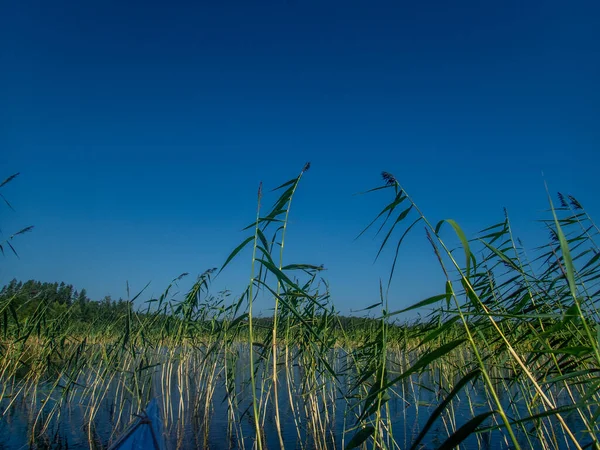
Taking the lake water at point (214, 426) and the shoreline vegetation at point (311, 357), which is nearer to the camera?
the shoreline vegetation at point (311, 357)

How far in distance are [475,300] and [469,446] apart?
21.7 ft

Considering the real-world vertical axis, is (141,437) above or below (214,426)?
above

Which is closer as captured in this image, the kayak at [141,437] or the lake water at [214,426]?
the kayak at [141,437]

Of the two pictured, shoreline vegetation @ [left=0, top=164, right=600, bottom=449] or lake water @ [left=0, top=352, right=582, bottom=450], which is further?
lake water @ [left=0, top=352, right=582, bottom=450]

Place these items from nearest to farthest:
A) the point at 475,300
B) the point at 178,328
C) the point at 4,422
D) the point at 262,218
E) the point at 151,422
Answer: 1. the point at 475,300
2. the point at 262,218
3. the point at 151,422
4. the point at 178,328
5. the point at 4,422

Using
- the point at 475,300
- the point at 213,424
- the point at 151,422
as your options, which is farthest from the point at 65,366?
the point at 475,300

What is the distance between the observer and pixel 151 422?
16.8 ft

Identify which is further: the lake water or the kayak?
the lake water

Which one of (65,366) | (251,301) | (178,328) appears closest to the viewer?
(251,301)

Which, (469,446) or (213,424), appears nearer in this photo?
(469,446)

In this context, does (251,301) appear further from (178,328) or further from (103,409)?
(103,409)

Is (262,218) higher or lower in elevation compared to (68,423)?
higher

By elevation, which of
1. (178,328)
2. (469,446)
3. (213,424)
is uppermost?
(178,328)

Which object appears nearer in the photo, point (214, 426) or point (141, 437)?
point (141, 437)
